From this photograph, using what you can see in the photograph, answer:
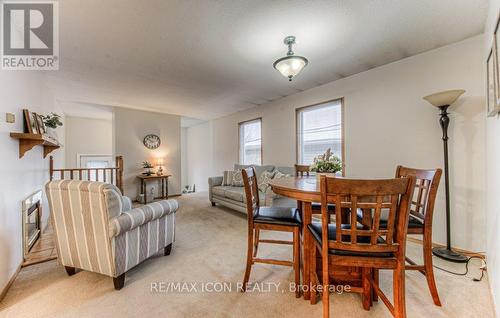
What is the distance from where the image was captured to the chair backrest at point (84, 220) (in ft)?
5.62

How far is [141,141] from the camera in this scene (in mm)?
5500

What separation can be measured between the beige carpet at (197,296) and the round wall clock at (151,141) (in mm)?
3749

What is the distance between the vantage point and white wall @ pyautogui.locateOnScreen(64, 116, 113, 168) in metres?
6.04

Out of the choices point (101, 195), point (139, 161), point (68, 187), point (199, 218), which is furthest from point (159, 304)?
point (139, 161)

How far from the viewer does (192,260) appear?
229cm

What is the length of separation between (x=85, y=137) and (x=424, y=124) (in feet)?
26.4

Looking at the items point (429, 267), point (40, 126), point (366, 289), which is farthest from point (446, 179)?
point (40, 126)

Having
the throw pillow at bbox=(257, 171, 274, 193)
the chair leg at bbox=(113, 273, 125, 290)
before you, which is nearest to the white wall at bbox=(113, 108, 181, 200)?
the throw pillow at bbox=(257, 171, 274, 193)

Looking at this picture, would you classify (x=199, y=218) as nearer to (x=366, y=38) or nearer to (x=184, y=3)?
(x=184, y=3)

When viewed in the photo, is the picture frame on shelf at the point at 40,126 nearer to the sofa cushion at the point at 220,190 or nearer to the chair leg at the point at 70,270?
the chair leg at the point at 70,270

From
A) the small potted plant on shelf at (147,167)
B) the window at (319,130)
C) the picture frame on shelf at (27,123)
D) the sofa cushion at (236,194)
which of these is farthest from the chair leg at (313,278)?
the small potted plant on shelf at (147,167)

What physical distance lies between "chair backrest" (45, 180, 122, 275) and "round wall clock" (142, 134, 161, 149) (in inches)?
154

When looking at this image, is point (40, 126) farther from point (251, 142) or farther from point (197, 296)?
point (251, 142)

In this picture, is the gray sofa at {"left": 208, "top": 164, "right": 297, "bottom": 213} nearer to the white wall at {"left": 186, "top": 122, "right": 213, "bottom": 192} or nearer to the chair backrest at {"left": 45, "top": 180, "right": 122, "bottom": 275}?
the white wall at {"left": 186, "top": 122, "right": 213, "bottom": 192}
